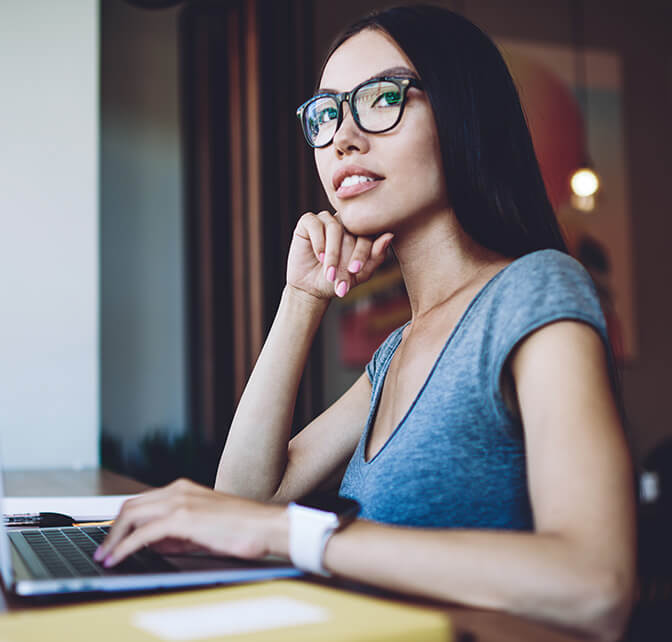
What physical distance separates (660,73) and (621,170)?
32.4 inches

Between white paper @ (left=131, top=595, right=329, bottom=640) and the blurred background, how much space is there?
209 centimetres

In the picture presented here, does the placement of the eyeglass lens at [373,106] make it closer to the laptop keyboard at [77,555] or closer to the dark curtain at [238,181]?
the laptop keyboard at [77,555]

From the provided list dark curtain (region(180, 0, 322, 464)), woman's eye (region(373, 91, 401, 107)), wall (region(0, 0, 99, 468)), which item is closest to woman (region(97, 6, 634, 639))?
woman's eye (region(373, 91, 401, 107))

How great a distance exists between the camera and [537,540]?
26.5 inches

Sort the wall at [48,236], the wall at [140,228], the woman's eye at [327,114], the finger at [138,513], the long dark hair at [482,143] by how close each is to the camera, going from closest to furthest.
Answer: the finger at [138,513], the long dark hair at [482,143], the woman's eye at [327,114], the wall at [48,236], the wall at [140,228]

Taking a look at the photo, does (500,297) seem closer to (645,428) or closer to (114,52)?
(114,52)

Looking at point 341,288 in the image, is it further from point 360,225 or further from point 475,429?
point 475,429

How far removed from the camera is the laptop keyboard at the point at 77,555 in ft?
2.43

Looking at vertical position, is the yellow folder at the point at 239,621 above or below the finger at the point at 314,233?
below

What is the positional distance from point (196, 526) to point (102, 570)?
9 centimetres

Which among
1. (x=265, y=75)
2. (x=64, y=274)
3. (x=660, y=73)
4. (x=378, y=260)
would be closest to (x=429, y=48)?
(x=378, y=260)

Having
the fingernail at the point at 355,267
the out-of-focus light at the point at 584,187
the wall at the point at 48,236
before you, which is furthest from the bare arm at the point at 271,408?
the out-of-focus light at the point at 584,187

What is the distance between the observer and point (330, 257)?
123 centimetres

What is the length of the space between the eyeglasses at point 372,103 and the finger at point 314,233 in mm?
140
